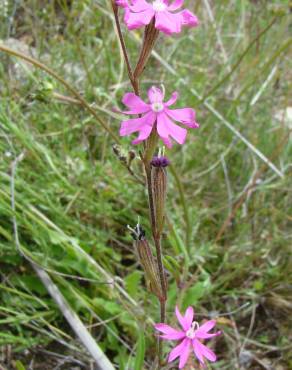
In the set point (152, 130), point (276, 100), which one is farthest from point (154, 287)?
point (276, 100)

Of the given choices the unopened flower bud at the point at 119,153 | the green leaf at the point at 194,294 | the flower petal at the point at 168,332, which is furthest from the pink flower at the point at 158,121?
the green leaf at the point at 194,294

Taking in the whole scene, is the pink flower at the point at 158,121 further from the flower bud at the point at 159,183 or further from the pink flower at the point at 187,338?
the pink flower at the point at 187,338

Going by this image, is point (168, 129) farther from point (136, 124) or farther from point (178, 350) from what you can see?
point (178, 350)

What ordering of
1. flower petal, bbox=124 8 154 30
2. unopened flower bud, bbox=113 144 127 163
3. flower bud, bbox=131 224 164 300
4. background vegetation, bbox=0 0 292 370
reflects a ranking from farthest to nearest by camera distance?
background vegetation, bbox=0 0 292 370 → unopened flower bud, bbox=113 144 127 163 → flower bud, bbox=131 224 164 300 → flower petal, bbox=124 8 154 30

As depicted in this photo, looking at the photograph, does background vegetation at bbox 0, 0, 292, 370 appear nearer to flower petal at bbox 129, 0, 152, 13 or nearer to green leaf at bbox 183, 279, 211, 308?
green leaf at bbox 183, 279, 211, 308

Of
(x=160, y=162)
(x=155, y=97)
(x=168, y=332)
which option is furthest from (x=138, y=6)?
(x=168, y=332)

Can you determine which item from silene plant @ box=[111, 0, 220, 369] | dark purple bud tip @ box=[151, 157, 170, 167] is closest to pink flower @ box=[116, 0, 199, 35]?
silene plant @ box=[111, 0, 220, 369]
